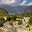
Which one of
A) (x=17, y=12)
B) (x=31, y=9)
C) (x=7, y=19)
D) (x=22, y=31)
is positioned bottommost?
(x=22, y=31)

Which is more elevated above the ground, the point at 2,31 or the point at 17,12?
the point at 17,12

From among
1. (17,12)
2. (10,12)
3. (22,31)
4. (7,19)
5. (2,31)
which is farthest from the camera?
(10,12)

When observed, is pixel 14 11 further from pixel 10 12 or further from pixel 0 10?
pixel 0 10

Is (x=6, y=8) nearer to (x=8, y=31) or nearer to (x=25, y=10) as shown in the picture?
(x=25, y=10)

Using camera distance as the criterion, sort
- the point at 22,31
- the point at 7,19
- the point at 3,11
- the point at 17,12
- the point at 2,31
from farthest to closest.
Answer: the point at 3,11, the point at 17,12, the point at 7,19, the point at 2,31, the point at 22,31

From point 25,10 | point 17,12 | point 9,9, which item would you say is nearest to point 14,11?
point 17,12

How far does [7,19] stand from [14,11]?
7.48 ft

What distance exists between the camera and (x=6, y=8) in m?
11.0

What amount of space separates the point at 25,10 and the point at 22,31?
7688 mm

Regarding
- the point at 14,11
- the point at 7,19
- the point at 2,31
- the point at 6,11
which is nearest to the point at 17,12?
the point at 14,11

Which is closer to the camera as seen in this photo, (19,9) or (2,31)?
(2,31)

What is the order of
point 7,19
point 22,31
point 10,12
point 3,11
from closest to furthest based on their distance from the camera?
point 22,31, point 7,19, point 10,12, point 3,11

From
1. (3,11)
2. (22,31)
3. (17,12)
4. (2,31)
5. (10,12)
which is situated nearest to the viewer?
(22,31)

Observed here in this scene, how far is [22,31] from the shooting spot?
4406 millimetres
